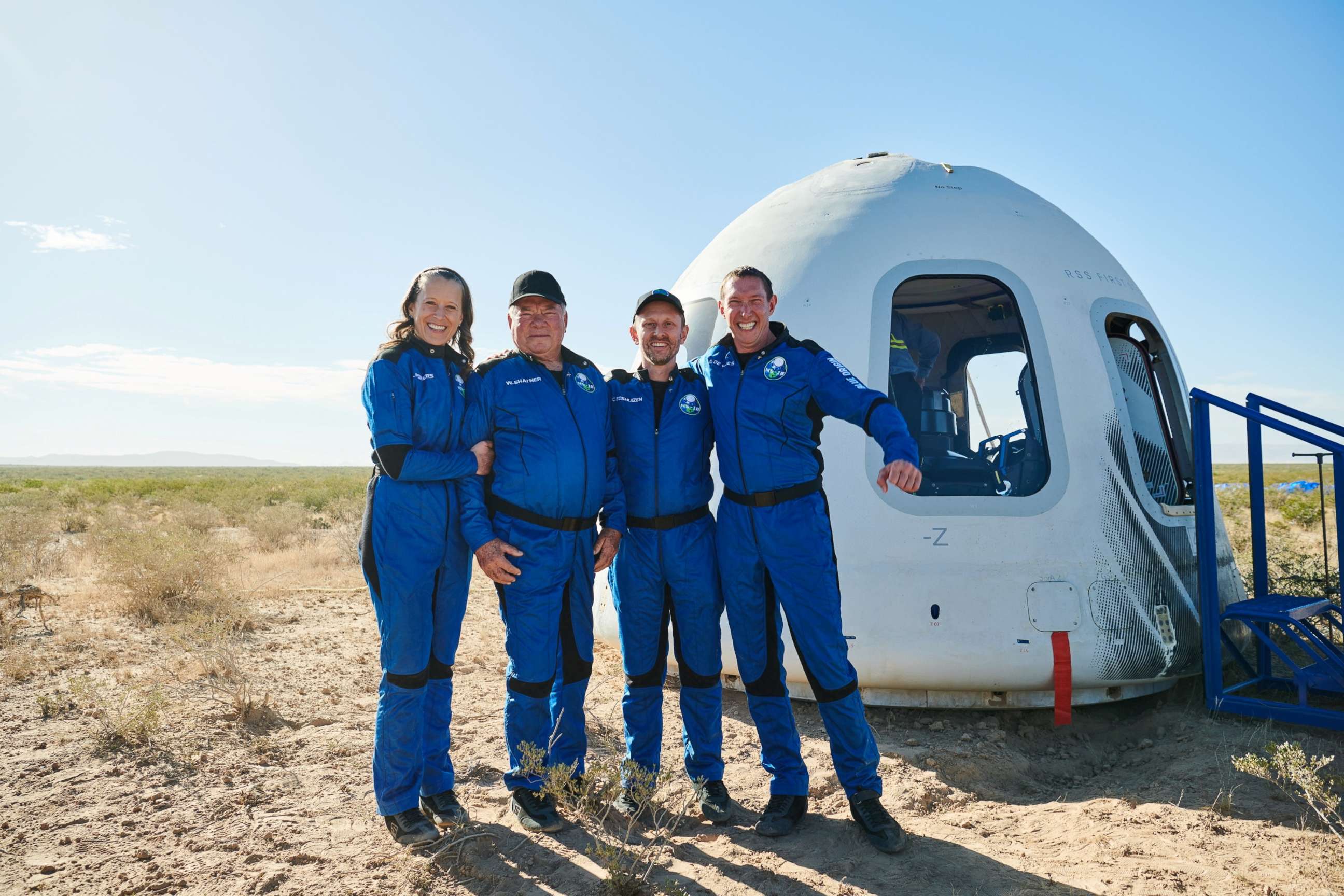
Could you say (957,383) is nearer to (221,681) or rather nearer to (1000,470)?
(1000,470)

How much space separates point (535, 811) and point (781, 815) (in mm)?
1033

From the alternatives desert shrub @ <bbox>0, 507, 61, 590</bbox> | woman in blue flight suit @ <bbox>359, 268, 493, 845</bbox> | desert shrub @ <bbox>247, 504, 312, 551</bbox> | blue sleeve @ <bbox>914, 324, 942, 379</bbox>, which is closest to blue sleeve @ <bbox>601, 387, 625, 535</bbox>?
woman in blue flight suit @ <bbox>359, 268, 493, 845</bbox>

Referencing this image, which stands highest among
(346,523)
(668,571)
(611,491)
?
(611,491)

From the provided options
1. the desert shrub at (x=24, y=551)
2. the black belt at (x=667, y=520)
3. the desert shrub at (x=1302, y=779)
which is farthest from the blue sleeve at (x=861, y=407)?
the desert shrub at (x=24, y=551)

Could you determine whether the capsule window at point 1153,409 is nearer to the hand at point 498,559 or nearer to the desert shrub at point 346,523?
the hand at point 498,559

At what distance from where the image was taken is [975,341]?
23.8 feet

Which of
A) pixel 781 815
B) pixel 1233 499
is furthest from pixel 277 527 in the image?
pixel 1233 499

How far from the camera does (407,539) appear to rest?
3254mm

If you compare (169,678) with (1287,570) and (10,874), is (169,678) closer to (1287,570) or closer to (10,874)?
(10,874)

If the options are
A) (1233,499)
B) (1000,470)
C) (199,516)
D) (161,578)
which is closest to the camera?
(1000,470)

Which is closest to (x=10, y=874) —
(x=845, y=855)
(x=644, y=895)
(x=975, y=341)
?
(x=644, y=895)

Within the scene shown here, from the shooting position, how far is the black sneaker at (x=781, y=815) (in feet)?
10.9

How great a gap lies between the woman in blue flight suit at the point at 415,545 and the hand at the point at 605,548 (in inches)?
21.8

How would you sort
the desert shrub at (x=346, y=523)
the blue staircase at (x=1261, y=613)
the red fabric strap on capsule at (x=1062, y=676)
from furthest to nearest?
the desert shrub at (x=346, y=523), the red fabric strap on capsule at (x=1062, y=676), the blue staircase at (x=1261, y=613)
